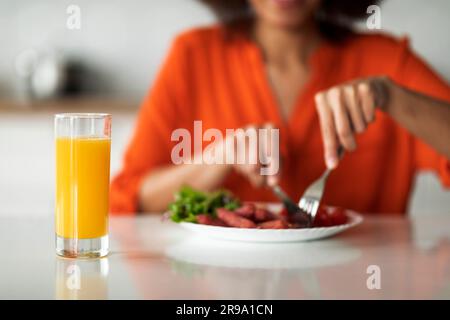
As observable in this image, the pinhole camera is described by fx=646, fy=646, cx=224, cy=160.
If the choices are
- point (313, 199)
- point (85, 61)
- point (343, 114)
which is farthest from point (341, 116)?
point (85, 61)

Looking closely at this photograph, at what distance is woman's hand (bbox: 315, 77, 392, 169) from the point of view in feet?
3.86

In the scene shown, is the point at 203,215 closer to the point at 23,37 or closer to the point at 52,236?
the point at 52,236

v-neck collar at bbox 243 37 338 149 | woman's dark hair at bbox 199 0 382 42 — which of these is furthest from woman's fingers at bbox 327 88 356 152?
woman's dark hair at bbox 199 0 382 42

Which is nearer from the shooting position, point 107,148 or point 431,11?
point 107,148

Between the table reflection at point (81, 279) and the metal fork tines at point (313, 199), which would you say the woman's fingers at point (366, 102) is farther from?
the table reflection at point (81, 279)

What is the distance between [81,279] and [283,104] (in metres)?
1.05

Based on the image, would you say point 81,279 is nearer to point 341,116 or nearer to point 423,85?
point 341,116

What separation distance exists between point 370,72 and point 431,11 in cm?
152

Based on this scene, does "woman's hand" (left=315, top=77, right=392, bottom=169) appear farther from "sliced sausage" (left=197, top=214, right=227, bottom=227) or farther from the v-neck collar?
the v-neck collar

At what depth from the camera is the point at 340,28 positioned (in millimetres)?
1909

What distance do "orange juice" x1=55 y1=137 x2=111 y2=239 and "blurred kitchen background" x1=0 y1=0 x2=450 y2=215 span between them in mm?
2027

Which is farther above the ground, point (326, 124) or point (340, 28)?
point (340, 28)
